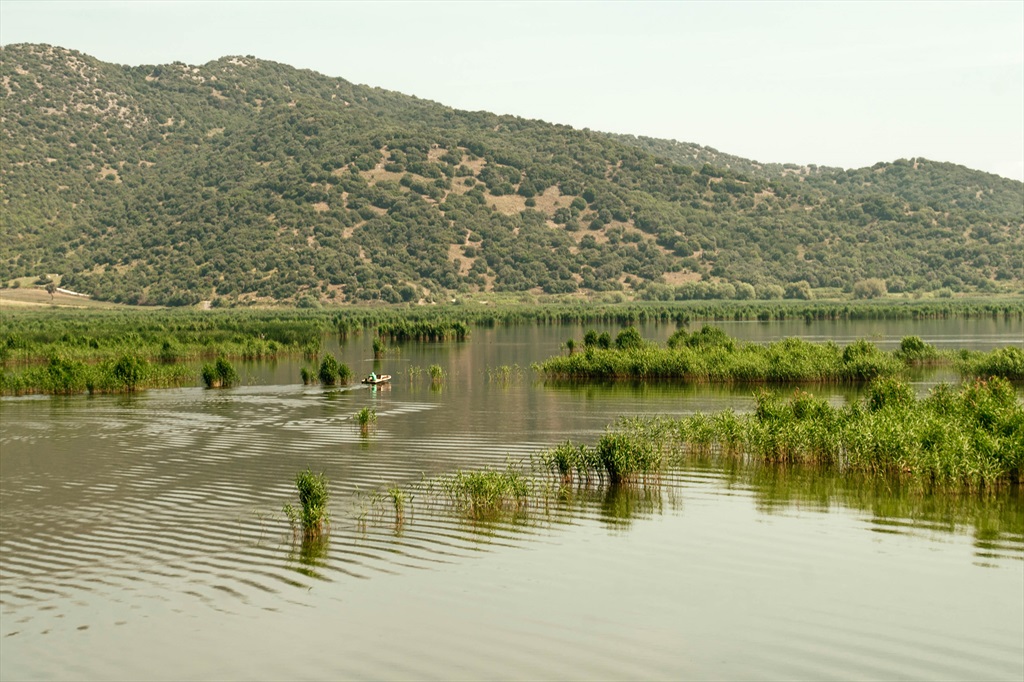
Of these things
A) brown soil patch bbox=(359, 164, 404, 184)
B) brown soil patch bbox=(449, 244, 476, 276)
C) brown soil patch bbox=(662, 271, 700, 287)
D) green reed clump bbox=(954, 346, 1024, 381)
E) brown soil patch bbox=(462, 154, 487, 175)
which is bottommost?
green reed clump bbox=(954, 346, 1024, 381)

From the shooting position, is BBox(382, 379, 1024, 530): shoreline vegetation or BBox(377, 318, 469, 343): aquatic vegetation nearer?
BBox(382, 379, 1024, 530): shoreline vegetation

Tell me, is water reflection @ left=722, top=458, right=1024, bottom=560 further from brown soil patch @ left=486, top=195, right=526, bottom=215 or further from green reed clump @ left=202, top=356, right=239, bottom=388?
brown soil patch @ left=486, top=195, right=526, bottom=215

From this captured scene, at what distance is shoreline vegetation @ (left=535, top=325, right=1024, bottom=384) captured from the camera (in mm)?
42062

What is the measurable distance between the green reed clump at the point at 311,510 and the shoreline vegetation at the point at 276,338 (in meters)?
26.2

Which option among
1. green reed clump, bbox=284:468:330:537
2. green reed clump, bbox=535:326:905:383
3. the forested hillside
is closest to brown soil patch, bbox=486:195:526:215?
the forested hillside

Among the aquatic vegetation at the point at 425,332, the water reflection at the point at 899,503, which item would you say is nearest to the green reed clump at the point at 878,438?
the water reflection at the point at 899,503

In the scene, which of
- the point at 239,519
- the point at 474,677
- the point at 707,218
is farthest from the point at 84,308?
the point at 474,677

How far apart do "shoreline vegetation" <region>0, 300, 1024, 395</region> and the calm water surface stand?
18342 millimetres

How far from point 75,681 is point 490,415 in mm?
23178

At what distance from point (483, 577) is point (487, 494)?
4192mm

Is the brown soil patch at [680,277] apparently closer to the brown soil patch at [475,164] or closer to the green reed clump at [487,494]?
the brown soil patch at [475,164]

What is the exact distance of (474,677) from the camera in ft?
40.8

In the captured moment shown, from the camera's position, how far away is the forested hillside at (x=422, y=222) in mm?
142875

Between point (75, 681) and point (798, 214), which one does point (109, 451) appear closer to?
point (75, 681)
